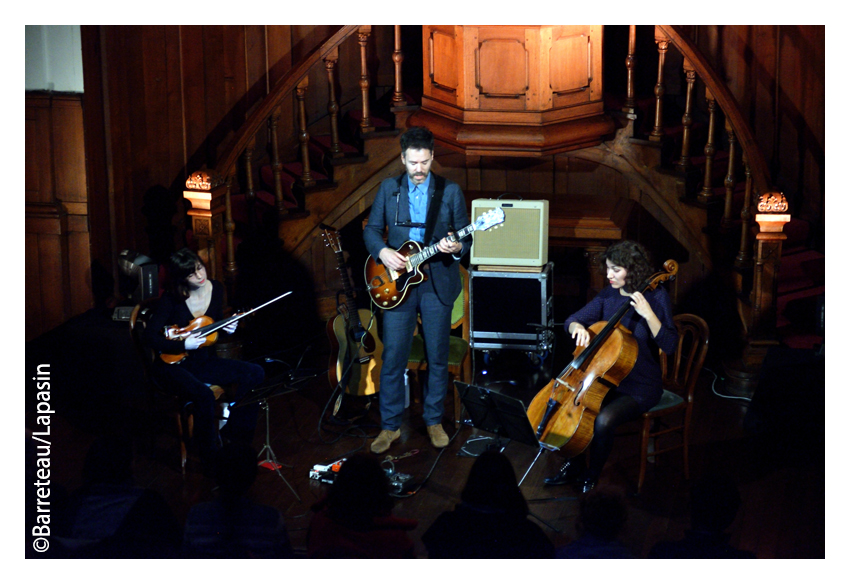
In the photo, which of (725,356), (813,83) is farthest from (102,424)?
(813,83)

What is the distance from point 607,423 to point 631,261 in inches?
28.3

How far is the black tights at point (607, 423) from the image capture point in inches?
184

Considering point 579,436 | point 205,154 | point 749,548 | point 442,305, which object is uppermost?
point 205,154

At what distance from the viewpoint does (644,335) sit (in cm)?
478

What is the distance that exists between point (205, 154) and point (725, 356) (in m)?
3.64

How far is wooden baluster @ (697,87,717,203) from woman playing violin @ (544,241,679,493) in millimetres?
1746

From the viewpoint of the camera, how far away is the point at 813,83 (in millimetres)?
6828

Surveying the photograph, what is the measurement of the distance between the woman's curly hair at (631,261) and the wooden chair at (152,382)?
200cm

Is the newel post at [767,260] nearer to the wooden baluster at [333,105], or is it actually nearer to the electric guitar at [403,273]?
the electric guitar at [403,273]

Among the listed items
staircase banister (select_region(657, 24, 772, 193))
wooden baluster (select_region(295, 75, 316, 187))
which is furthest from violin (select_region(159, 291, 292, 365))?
staircase banister (select_region(657, 24, 772, 193))

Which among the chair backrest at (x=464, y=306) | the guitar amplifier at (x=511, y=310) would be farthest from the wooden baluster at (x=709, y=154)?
the chair backrest at (x=464, y=306)

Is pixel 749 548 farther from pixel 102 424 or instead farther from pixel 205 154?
pixel 205 154

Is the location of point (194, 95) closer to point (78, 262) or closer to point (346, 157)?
point (346, 157)

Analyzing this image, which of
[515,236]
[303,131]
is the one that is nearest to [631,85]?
[515,236]
